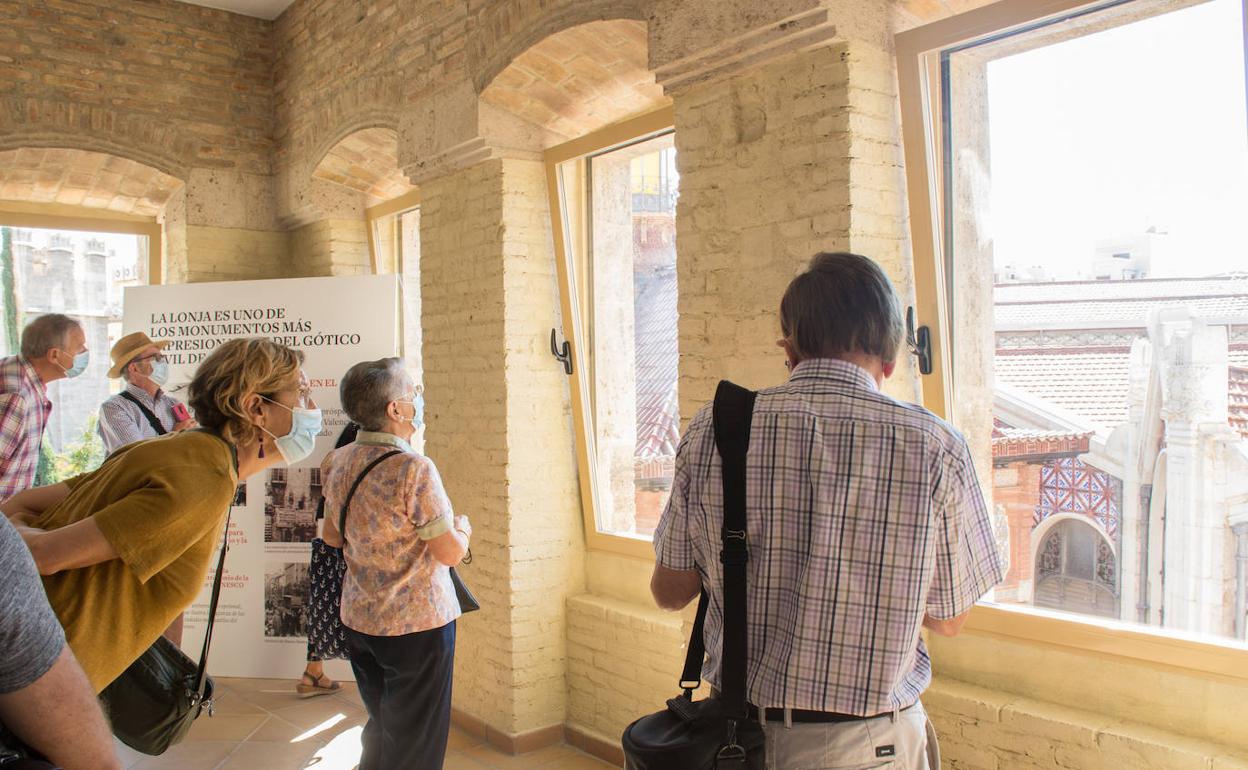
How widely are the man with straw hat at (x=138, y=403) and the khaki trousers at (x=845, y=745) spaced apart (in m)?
3.85

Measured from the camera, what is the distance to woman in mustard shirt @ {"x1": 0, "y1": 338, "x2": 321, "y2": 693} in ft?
5.58

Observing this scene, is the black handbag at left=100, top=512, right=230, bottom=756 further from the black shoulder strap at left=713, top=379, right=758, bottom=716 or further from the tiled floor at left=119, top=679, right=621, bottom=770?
the tiled floor at left=119, top=679, right=621, bottom=770

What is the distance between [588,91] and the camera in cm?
435

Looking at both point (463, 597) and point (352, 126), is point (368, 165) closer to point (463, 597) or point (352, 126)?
point (352, 126)

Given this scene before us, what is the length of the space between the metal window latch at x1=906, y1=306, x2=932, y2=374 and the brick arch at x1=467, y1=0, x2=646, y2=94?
152 cm

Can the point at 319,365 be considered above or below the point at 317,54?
below

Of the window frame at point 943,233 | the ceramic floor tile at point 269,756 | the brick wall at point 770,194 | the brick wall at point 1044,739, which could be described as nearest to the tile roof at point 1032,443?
the window frame at point 943,233

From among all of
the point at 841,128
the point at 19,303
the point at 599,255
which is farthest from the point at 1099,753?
the point at 19,303

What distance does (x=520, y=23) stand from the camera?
418cm

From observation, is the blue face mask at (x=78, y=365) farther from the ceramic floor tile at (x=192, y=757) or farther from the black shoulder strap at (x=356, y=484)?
the black shoulder strap at (x=356, y=484)

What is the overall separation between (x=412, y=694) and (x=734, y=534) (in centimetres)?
178

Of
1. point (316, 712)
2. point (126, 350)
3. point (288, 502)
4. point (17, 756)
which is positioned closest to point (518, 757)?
point (316, 712)

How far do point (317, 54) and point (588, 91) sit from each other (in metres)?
2.69

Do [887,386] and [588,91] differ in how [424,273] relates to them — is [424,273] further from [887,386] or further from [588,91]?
[887,386]
